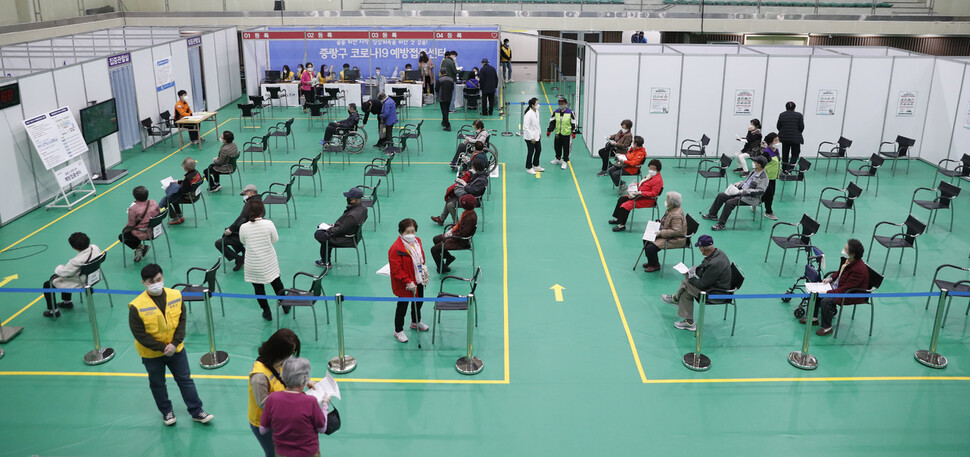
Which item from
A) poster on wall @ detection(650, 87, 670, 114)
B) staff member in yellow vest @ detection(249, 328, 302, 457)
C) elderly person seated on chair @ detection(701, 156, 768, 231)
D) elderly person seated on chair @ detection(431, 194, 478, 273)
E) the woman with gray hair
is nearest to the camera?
the woman with gray hair

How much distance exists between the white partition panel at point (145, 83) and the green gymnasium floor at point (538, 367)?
6033 mm

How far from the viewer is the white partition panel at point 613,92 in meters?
16.9

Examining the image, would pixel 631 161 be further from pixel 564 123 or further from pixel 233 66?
pixel 233 66

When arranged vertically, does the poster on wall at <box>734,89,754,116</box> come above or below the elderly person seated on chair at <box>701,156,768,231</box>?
above

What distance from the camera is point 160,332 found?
6.62 metres

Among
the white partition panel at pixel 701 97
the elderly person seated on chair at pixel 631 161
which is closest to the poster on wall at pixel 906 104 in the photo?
the white partition panel at pixel 701 97

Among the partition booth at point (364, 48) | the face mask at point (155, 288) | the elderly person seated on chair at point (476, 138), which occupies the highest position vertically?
the partition booth at point (364, 48)

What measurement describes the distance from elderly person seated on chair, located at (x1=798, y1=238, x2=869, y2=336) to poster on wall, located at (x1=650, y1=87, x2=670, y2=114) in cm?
864

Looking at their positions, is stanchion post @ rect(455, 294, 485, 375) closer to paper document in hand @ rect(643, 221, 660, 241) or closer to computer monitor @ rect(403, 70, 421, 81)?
paper document in hand @ rect(643, 221, 660, 241)

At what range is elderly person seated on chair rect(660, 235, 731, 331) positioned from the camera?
8586mm

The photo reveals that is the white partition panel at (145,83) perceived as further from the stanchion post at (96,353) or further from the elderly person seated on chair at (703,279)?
the elderly person seated on chair at (703,279)

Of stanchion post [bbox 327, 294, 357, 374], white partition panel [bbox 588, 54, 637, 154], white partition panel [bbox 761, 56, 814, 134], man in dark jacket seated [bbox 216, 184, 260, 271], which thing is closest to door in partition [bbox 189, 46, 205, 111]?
white partition panel [bbox 588, 54, 637, 154]

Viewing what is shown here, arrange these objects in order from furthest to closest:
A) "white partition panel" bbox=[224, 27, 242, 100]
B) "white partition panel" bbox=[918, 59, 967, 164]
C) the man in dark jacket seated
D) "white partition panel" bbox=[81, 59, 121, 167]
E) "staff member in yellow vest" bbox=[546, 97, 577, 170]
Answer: "white partition panel" bbox=[224, 27, 242, 100] < "white partition panel" bbox=[918, 59, 967, 164] < "staff member in yellow vest" bbox=[546, 97, 577, 170] < "white partition panel" bbox=[81, 59, 121, 167] < the man in dark jacket seated

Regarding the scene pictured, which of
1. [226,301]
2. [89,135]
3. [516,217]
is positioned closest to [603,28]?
[516,217]
